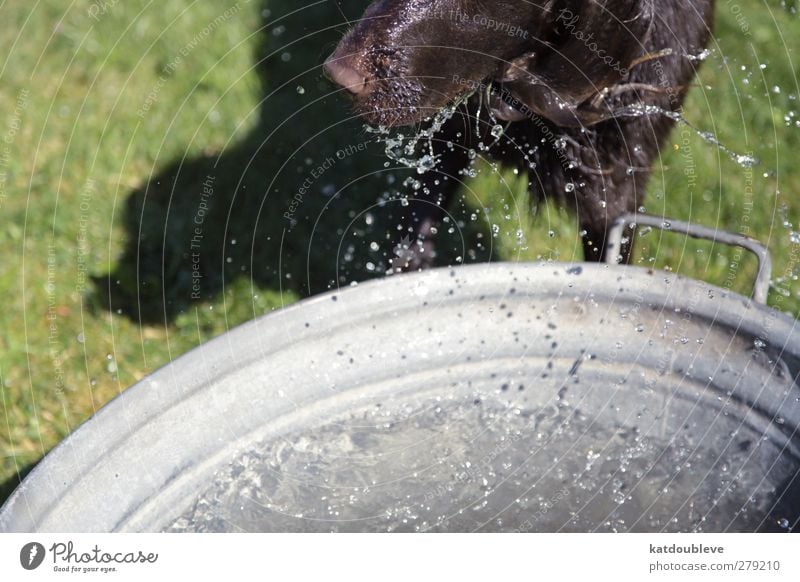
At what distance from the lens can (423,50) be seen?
1.84 meters

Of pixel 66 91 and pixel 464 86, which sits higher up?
pixel 66 91

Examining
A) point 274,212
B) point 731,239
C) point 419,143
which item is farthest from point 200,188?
point 731,239

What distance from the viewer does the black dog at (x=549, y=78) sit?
1823mm

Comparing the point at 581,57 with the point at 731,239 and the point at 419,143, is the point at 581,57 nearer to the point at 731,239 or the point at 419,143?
the point at 731,239

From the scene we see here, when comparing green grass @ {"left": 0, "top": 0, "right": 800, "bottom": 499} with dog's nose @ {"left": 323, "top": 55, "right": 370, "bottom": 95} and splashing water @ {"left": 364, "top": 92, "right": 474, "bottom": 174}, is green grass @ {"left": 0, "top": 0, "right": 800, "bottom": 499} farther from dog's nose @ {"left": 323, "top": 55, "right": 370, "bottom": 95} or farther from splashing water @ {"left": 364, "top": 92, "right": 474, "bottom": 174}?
dog's nose @ {"left": 323, "top": 55, "right": 370, "bottom": 95}

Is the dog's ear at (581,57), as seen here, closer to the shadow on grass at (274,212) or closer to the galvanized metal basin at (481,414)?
the galvanized metal basin at (481,414)

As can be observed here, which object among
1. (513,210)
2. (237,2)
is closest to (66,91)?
(237,2)

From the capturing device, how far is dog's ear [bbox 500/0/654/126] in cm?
193

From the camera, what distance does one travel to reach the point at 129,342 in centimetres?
277

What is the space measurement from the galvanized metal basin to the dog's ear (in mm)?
534

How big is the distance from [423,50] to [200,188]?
60.4 inches
